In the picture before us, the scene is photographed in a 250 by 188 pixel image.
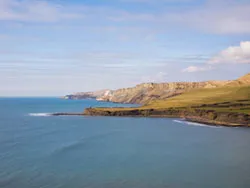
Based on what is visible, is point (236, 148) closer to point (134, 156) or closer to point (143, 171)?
point (134, 156)

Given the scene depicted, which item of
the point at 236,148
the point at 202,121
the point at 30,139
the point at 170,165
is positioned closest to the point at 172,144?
the point at 236,148

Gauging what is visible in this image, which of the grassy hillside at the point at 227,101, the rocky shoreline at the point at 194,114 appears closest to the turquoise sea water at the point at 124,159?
the rocky shoreline at the point at 194,114

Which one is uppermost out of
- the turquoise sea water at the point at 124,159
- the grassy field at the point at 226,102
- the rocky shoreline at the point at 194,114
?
the grassy field at the point at 226,102

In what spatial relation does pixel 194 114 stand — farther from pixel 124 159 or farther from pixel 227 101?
pixel 124 159

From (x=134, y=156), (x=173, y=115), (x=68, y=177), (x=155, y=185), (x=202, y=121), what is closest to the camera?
(x=155, y=185)

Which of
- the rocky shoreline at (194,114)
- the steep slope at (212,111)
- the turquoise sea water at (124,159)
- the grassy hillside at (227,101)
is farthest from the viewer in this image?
the grassy hillside at (227,101)

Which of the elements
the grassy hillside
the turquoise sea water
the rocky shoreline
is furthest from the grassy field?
the turquoise sea water

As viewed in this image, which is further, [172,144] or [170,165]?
[172,144]

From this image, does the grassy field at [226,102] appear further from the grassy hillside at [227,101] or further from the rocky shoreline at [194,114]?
the rocky shoreline at [194,114]
